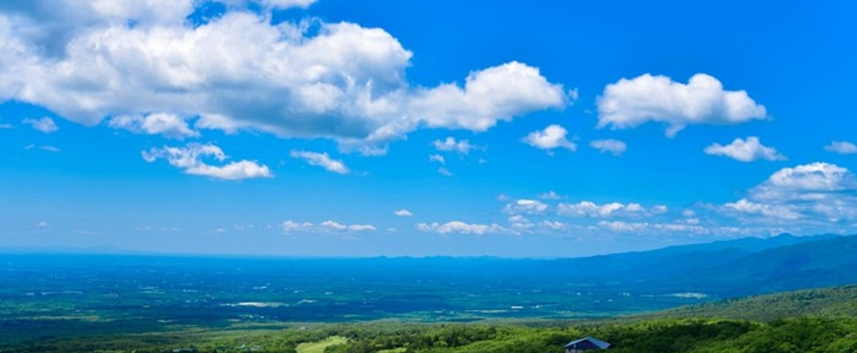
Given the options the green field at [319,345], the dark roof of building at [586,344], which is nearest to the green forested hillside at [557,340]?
the green field at [319,345]

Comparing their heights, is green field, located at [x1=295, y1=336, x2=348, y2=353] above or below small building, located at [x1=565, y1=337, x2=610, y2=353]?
below

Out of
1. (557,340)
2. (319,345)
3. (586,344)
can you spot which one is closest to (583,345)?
(586,344)

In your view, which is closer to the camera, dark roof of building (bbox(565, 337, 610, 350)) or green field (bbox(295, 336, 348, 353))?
dark roof of building (bbox(565, 337, 610, 350))

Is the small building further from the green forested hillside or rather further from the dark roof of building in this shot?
the green forested hillside

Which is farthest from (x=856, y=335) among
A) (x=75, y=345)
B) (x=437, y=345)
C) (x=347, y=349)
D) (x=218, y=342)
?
(x=75, y=345)

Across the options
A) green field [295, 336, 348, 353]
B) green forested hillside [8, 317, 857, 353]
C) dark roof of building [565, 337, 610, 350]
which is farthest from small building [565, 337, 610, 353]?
green field [295, 336, 348, 353]

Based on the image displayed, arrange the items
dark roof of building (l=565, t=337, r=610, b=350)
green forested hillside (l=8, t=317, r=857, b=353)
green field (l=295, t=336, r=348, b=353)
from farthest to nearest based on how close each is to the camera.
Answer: green field (l=295, t=336, r=348, b=353) < dark roof of building (l=565, t=337, r=610, b=350) < green forested hillside (l=8, t=317, r=857, b=353)

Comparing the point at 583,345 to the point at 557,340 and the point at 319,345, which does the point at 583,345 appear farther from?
the point at 319,345

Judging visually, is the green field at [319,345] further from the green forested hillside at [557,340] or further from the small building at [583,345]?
the small building at [583,345]

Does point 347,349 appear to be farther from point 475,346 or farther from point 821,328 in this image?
point 821,328
